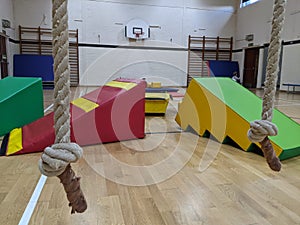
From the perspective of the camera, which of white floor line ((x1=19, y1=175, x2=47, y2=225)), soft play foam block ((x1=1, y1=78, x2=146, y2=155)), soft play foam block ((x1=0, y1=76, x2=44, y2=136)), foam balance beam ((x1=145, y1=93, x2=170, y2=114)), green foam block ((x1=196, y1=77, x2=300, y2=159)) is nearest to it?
white floor line ((x1=19, y1=175, x2=47, y2=225))

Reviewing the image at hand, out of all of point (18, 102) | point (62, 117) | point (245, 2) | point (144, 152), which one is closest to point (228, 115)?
point (144, 152)

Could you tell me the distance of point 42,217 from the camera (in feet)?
3.99

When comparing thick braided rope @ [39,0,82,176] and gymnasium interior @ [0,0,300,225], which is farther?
gymnasium interior @ [0,0,300,225]

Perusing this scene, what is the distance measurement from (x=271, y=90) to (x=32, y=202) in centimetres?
130

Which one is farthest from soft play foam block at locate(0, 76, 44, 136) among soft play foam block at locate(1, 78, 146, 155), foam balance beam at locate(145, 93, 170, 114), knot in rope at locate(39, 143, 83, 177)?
knot in rope at locate(39, 143, 83, 177)

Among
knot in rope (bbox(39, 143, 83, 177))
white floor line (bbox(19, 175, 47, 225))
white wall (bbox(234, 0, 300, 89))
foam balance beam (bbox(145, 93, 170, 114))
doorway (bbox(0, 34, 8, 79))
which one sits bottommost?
white floor line (bbox(19, 175, 47, 225))

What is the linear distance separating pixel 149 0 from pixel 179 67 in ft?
10.3

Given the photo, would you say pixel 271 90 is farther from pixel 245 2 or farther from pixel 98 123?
pixel 245 2

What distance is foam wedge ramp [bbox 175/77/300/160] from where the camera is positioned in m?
2.16

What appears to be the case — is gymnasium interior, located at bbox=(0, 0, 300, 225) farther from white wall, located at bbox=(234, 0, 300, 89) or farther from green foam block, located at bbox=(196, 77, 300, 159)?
white wall, located at bbox=(234, 0, 300, 89)

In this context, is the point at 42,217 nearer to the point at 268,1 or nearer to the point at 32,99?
the point at 32,99

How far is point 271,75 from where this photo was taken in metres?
0.70

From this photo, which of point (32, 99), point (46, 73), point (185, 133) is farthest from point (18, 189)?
point (46, 73)

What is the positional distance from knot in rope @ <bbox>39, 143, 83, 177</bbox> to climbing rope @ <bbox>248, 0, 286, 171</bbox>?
19.2 inches
